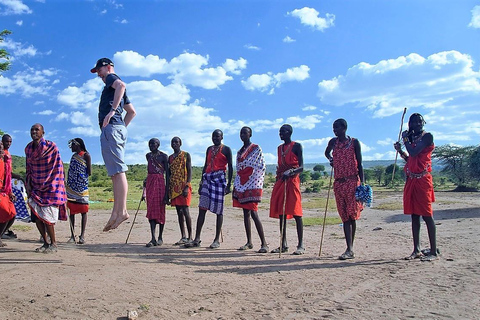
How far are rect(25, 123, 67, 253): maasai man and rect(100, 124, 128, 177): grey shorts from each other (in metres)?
2.59

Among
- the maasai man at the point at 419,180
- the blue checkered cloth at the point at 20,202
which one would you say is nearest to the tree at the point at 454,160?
the maasai man at the point at 419,180

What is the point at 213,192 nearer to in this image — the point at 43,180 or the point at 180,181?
the point at 180,181

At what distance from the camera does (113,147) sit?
5.01 meters

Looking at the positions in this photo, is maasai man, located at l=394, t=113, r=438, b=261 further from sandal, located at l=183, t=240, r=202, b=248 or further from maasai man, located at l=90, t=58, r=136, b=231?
maasai man, located at l=90, t=58, r=136, b=231

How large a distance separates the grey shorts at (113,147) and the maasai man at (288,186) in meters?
3.52

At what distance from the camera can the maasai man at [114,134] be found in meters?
4.97

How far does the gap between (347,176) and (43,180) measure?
515 cm

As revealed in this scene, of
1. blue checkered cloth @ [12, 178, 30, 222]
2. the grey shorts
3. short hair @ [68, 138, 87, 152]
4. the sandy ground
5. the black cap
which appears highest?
the black cap

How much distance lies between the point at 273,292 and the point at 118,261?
280 centimetres

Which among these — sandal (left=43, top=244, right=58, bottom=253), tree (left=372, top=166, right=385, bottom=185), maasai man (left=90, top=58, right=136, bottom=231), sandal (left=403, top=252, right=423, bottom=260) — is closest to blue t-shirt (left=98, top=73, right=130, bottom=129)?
maasai man (left=90, top=58, right=136, bottom=231)

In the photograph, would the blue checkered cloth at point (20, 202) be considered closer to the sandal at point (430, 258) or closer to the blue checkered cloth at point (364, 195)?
the blue checkered cloth at point (364, 195)

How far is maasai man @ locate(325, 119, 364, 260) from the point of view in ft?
23.5

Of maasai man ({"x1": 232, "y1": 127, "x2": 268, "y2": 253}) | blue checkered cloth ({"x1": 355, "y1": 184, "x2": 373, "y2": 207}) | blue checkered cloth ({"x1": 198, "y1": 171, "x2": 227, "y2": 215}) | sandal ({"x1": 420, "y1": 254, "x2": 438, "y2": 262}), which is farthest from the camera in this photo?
blue checkered cloth ({"x1": 198, "y1": 171, "x2": 227, "y2": 215})

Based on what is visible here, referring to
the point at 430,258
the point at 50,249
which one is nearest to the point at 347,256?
the point at 430,258
